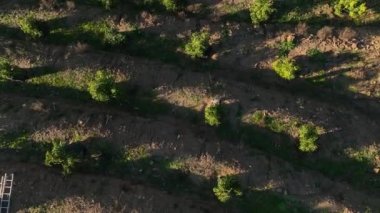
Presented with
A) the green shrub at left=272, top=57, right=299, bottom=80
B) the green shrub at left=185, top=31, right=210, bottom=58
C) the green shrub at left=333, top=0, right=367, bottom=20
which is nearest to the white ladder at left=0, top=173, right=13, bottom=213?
the green shrub at left=185, top=31, right=210, bottom=58

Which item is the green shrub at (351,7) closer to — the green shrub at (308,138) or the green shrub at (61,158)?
the green shrub at (308,138)

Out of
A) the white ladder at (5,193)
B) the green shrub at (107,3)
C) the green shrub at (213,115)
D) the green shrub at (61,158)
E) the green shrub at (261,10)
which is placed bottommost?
the white ladder at (5,193)

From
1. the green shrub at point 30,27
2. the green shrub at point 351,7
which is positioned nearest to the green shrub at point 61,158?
the green shrub at point 30,27

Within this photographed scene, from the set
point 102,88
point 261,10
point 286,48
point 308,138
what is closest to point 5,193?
point 102,88

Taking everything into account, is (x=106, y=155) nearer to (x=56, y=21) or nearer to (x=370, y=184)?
(x=56, y=21)

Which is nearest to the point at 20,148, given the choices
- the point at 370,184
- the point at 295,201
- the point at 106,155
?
the point at 106,155

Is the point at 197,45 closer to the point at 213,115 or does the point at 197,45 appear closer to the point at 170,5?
the point at 170,5

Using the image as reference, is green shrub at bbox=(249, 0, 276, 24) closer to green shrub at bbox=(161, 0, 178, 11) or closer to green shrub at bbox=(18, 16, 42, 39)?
green shrub at bbox=(161, 0, 178, 11)
